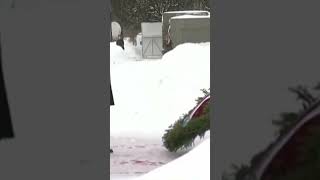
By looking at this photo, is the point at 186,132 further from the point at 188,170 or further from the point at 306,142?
the point at 306,142

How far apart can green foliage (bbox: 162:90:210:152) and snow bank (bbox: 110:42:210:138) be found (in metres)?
2.20

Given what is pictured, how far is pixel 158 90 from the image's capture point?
1789 centimetres

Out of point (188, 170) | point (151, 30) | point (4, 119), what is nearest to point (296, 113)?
point (4, 119)

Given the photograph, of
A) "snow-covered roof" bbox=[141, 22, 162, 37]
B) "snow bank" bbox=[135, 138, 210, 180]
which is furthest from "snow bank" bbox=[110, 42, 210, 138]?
"snow-covered roof" bbox=[141, 22, 162, 37]

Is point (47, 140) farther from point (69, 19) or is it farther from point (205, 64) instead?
point (205, 64)

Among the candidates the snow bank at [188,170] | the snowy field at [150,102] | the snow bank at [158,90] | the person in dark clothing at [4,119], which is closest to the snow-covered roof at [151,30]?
the snowy field at [150,102]

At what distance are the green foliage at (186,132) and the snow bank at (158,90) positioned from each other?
7.23ft

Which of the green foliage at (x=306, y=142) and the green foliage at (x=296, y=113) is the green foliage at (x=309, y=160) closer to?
the green foliage at (x=306, y=142)

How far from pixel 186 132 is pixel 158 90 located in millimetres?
7588

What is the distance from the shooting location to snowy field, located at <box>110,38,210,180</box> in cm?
1078

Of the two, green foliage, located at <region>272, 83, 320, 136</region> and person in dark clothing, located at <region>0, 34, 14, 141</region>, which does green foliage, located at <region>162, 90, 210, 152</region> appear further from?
person in dark clothing, located at <region>0, 34, 14, 141</region>

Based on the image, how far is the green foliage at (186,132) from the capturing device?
33.2 ft

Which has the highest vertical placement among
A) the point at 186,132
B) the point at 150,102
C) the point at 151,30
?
the point at 186,132

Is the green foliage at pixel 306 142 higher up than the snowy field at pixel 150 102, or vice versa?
the green foliage at pixel 306 142
